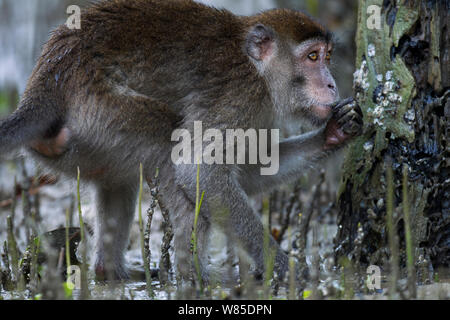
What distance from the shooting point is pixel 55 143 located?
4.05 metres

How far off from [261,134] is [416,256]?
1.35 metres

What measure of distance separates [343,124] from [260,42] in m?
0.85

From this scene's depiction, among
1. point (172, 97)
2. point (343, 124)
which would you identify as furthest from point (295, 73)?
point (172, 97)

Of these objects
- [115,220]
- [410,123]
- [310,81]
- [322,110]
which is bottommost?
[115,220]

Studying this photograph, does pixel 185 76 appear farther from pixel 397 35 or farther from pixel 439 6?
pixel 439 6

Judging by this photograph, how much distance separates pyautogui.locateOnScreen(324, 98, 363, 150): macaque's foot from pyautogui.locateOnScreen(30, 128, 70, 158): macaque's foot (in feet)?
6.24

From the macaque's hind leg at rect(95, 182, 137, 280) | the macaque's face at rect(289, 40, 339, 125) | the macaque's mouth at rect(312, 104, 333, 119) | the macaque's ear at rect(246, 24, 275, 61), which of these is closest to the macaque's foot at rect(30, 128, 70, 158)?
the macaque's hind leg at rect(95, 182, 137, 280)

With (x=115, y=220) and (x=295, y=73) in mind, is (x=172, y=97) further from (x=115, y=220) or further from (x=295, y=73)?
(x=115, y=220)

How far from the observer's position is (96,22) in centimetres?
422

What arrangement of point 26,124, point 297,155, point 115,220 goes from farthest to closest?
point 297,155
point 115,220
point 26,124

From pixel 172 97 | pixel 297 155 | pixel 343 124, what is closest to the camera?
pixel 172 97

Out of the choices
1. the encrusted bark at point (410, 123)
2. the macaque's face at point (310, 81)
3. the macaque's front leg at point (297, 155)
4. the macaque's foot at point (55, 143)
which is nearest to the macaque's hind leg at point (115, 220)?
the macaque's foot at point (55, 143)
